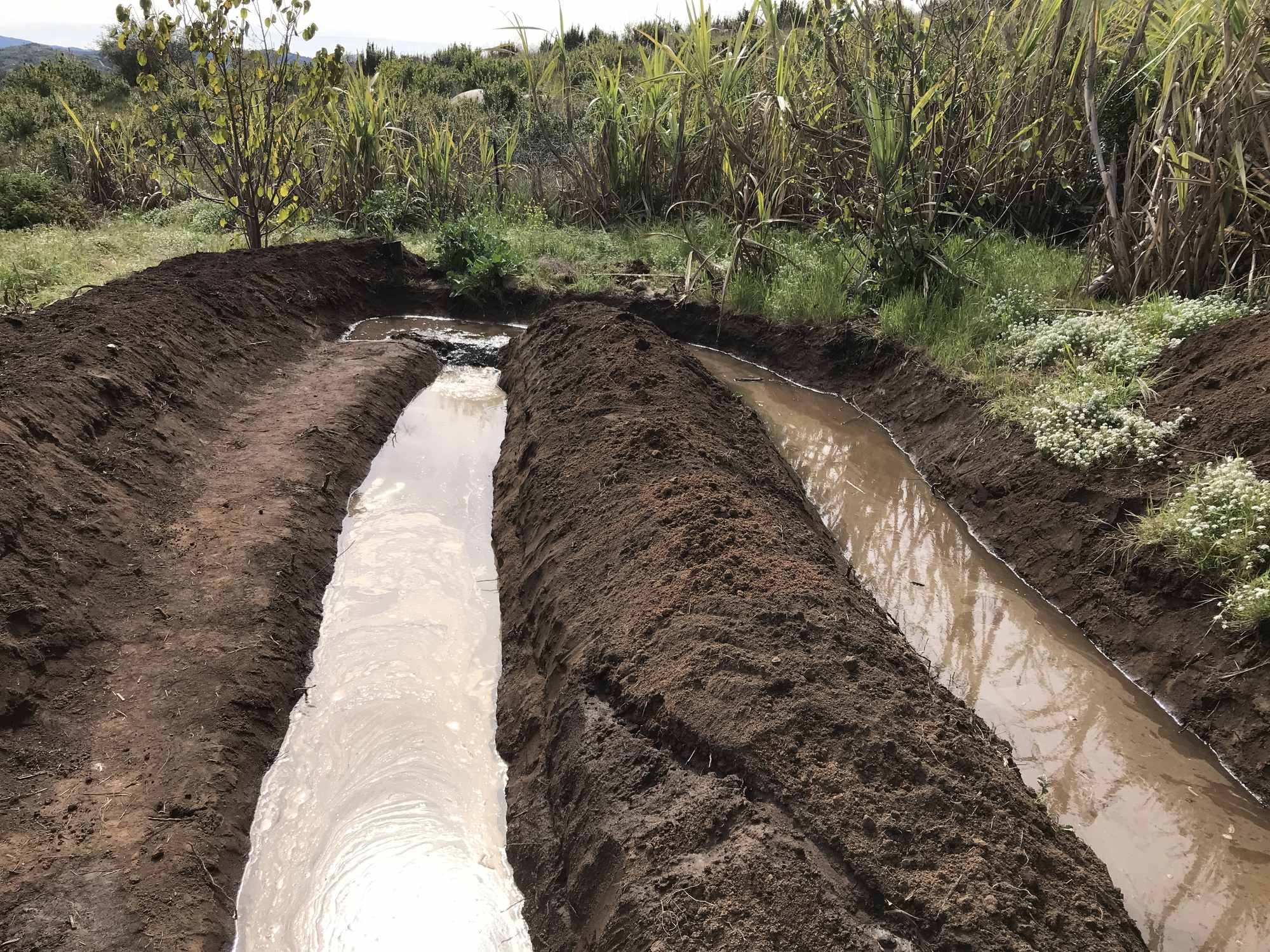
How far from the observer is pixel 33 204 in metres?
8.02

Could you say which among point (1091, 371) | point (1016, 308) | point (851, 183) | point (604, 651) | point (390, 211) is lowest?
point (604, 651)

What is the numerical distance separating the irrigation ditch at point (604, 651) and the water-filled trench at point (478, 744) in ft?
0.17

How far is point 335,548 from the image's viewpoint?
4117mm

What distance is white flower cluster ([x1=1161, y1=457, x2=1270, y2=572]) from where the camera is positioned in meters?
3.40

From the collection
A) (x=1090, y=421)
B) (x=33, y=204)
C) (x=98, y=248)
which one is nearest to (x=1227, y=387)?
(x=1090, y=421)

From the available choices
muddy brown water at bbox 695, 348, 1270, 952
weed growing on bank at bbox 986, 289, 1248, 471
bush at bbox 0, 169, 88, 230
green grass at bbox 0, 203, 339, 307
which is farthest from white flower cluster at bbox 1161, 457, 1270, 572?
bush at bbox 0, 169, 88, 230

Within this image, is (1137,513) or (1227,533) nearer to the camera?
(1227,533)

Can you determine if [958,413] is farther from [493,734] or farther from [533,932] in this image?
[533,932]

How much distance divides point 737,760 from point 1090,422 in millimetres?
3217

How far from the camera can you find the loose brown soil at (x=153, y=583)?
92.6 inches

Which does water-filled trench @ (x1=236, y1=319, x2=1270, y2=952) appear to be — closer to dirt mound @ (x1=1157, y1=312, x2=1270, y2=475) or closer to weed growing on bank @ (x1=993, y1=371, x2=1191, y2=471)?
weed growing on bank @ (x1=993, y1=371, x2=1191, y2=471)

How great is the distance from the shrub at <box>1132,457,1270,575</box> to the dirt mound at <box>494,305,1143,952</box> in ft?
4.69

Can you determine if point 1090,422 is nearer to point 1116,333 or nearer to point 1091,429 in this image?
point 1091,429

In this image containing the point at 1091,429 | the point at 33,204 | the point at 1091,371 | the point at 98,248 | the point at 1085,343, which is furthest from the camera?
the point at 33,204
